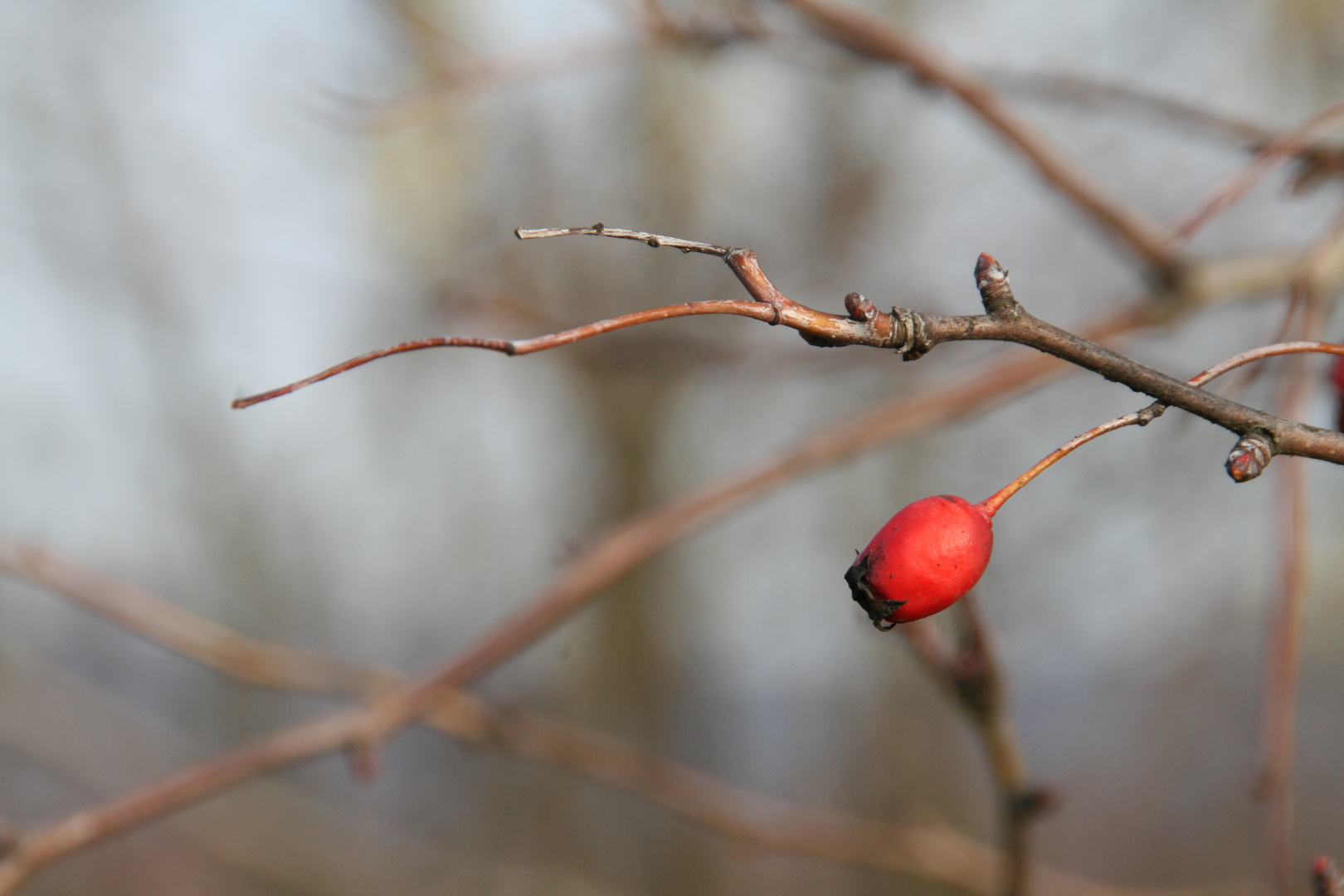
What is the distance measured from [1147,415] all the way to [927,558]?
0.37ft

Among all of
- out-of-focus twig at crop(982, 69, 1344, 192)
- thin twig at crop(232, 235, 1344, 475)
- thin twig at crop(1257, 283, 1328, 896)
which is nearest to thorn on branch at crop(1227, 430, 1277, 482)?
thin twig at crop(232, 235, 1344, 475)

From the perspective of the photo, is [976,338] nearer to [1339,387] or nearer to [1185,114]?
[1339,387]

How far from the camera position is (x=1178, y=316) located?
44.0 inches

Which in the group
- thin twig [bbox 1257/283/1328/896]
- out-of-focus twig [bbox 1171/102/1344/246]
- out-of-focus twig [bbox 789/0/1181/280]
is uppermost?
out-of-focus twig [bbox 789/0/1181/280]

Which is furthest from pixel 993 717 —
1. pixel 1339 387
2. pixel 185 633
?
pixel 185 633

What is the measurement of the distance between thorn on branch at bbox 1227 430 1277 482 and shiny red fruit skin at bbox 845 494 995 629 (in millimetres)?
107

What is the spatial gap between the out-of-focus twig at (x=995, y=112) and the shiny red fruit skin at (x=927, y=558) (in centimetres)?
72

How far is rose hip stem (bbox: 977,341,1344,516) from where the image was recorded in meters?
0.38

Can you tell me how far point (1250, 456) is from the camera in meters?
0.37

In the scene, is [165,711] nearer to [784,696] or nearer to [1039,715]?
[784,696]

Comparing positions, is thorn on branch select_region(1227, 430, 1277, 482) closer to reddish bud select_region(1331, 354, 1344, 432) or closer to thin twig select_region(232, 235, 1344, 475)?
thin twig select_region(232, 235, 1344, 475)

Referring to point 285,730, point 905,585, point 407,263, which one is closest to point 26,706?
point 285,730

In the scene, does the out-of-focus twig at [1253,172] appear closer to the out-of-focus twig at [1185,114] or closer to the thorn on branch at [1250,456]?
the out-of-focus twig at [1185,114]

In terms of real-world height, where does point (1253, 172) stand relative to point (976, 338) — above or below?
above
